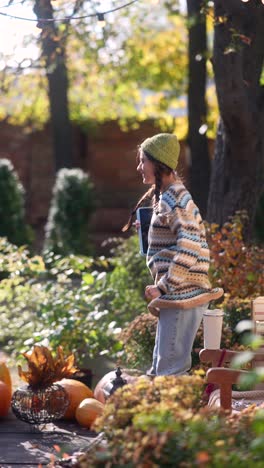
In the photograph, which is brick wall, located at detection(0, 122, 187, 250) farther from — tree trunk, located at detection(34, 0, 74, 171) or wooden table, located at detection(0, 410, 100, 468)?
wooden table, located at detection(0, 410, 100, 468)

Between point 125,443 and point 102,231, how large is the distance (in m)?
16.1

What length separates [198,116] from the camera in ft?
49.2

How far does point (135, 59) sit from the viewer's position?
63.4 feet

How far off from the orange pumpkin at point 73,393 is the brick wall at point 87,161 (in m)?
12.6

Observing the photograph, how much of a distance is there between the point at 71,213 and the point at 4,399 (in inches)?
346

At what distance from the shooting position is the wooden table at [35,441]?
6.39 metres

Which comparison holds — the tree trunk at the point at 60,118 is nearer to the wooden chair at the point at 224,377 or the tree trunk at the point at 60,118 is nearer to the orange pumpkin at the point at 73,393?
the orange pumpkin at the point at 73,393

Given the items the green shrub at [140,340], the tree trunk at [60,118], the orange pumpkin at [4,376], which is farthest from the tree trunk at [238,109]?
the tree trunk at [60,118]

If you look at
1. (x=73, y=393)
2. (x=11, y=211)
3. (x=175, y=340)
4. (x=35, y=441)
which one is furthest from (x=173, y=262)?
(x=11, y=211)

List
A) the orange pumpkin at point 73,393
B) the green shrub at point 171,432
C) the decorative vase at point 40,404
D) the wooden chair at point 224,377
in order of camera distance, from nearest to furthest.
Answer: the green shrub at point 171,432 → the wooden chair at point 224,377 → the decorative vase at point 40,404 → the orange pumpkin at point 73,393

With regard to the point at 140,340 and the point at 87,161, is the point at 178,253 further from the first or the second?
the point at 87,161

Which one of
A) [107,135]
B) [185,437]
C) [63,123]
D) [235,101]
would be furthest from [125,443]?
[107,135]

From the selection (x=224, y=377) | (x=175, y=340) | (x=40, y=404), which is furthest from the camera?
(x=40, y=404)

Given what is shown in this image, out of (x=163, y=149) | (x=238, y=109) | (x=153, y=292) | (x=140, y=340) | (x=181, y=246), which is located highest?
(x=238, y=109)
